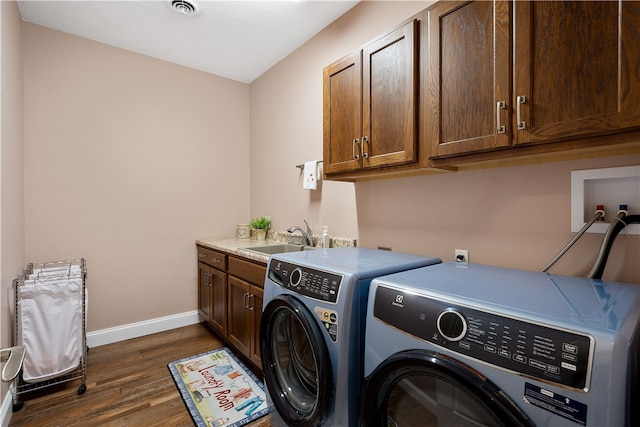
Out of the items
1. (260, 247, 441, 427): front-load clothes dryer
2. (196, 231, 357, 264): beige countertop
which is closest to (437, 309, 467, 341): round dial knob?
(260, 247, 441, 427): front-load clothes dryer

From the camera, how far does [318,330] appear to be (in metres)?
1.20

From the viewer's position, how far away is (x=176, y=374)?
2182 millimetres

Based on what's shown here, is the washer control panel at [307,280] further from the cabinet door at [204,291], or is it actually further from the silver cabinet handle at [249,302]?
the cabinet door at [204,291]

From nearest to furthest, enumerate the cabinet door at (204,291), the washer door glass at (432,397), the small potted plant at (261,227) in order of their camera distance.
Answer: the washer door glass at (432,397) → the cabinet door at (204,291) → the small potted plant at (261,227)

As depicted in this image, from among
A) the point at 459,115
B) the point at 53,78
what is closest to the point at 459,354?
the point at 459,115

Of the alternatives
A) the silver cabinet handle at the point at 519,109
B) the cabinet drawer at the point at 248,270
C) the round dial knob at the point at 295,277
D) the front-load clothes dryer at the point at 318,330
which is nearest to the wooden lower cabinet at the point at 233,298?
the cabinet drawer at the point at 248,270

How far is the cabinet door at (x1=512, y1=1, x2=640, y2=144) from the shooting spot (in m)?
0.88

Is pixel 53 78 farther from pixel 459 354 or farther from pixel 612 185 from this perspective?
pixel 612 185

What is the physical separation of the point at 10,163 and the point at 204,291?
174cm

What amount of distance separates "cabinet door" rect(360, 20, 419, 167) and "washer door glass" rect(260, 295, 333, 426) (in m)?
0.89

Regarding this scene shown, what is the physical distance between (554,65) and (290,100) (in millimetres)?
2231

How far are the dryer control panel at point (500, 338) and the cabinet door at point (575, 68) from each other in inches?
26.9

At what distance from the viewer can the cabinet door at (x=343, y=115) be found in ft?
5.67

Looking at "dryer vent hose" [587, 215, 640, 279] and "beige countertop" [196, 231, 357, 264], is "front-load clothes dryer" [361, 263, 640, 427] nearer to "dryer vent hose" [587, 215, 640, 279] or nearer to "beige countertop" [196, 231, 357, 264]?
"dryer vent hose" [587, 215, 640, 279]
